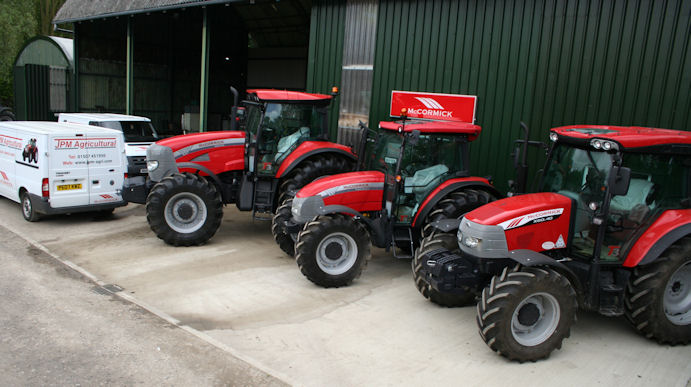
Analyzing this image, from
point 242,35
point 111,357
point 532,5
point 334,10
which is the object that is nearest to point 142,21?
point 242,35

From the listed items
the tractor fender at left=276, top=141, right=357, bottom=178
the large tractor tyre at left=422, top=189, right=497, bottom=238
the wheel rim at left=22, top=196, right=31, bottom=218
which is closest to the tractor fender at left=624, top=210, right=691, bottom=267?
the large tractor tyre at left=422, top=189, right=497, bottom=238

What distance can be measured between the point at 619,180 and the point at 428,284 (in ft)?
7.77

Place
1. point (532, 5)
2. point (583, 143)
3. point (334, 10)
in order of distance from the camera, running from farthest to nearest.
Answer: point (334, 10), point (532, 5), point (583, 143)

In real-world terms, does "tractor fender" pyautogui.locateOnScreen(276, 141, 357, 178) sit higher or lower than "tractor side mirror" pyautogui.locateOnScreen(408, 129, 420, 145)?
lower

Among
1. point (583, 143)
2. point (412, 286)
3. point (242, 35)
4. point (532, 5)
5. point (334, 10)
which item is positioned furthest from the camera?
point (242, 35)

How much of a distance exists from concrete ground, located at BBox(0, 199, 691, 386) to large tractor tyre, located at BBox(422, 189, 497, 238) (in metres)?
1.02

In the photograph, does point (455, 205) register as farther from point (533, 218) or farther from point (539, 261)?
point (539, 261)

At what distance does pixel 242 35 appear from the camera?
81.9ft

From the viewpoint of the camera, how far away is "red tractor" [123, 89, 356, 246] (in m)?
8.98

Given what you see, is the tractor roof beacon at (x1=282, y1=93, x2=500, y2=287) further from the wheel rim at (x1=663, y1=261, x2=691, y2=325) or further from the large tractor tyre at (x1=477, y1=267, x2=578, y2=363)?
the wheel rim at (x1=663, y1=261, x2=691, y2=325)

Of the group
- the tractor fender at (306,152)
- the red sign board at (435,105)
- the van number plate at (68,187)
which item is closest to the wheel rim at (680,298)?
the red sign board at (435,105)

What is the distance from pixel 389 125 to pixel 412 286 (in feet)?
7.57

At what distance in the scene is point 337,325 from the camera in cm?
612

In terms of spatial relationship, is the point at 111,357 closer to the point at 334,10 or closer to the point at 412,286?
the point at 412,286
